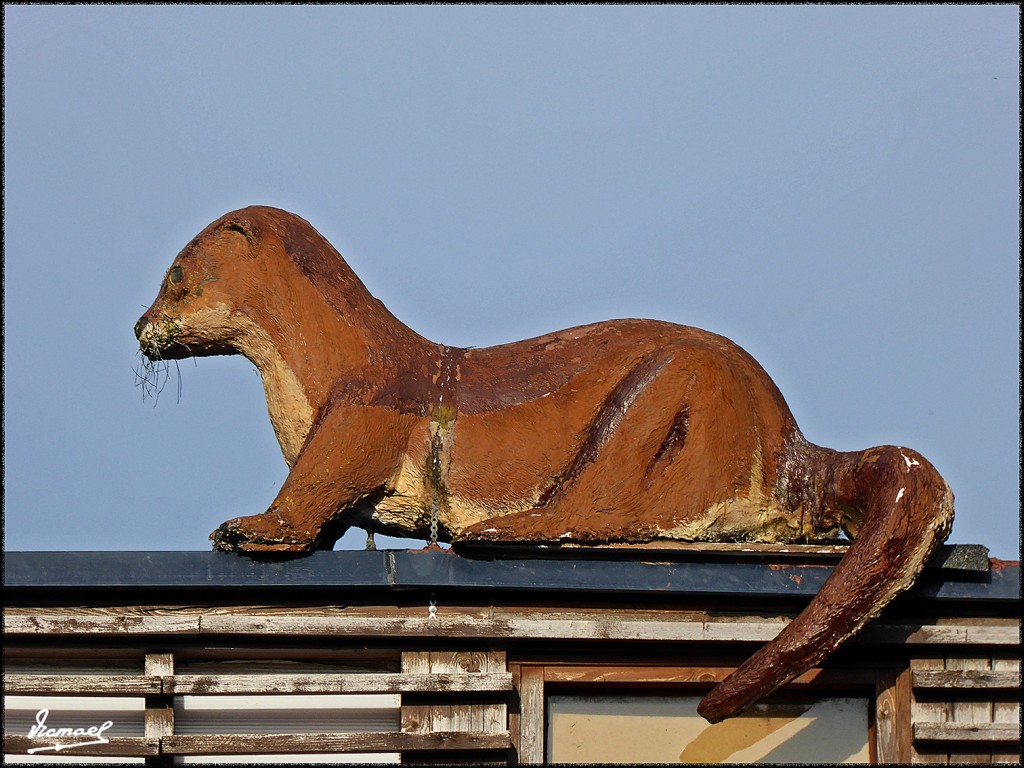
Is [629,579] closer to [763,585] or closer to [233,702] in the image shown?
[763,585]

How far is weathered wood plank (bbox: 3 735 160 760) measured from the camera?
4922mm

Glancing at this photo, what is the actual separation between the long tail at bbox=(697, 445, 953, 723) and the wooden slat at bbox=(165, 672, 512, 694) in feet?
2.49

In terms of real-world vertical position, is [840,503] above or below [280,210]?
below

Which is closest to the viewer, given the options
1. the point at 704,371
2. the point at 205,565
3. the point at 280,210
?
the point at 205,565

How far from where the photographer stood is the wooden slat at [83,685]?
4961 millimetres

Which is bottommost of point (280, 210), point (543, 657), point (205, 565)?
point (543, 657)

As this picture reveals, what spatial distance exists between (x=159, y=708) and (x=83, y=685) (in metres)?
0.28

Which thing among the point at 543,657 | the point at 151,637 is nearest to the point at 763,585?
the point at 543,657

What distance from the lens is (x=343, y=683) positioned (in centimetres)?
497

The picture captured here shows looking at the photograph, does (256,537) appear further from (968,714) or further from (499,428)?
(968,714)

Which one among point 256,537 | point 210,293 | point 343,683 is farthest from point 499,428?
point 210,293

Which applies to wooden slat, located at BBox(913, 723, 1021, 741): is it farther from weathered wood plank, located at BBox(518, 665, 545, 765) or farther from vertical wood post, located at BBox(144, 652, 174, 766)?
vertical wood post, located at BBox(144, 652, 174, 766)

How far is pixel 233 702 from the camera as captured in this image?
5.07 meters

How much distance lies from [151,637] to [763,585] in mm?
2151
